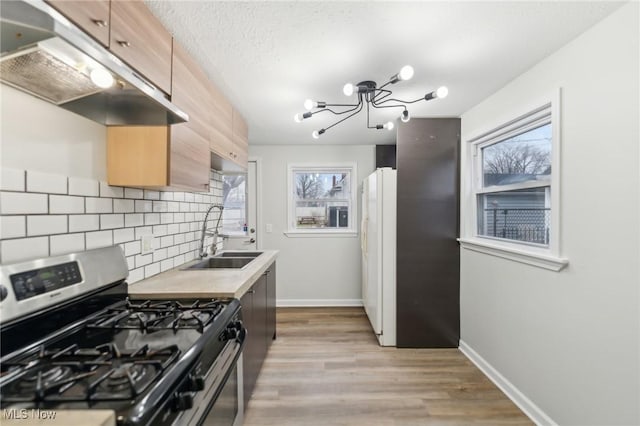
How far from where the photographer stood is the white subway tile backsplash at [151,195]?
1.73 meters

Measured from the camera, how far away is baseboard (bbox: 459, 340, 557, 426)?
1.77 metres

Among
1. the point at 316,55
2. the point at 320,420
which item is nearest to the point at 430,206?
the point at 316,55

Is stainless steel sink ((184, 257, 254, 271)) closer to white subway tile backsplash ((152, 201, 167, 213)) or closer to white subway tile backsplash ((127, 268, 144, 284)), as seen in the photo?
white subway tile backsplash ((152, 201, 167, 213))

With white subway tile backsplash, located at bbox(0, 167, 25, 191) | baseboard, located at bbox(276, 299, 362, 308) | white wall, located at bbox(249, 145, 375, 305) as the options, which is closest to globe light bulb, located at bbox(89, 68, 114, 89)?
white subway tile backsplash, located at bbox(0, 167, 25, 191)

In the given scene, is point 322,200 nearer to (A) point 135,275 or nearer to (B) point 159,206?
(B) point 159,206

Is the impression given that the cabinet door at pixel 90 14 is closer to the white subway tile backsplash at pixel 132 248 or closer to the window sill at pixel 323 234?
the white subway tile backsplash at pixel 132 248

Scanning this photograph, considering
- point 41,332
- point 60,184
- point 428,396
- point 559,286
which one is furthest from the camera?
point 428,396

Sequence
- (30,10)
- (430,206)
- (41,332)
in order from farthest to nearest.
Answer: (430,206)
(41,332)
(30,10)

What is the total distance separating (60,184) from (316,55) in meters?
1.41

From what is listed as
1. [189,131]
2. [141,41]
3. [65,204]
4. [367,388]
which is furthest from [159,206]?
[367,388]

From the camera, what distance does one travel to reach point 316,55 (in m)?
1.67

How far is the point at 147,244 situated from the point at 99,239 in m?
0.38

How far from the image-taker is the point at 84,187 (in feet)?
4.16

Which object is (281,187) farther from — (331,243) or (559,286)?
(559,286)
